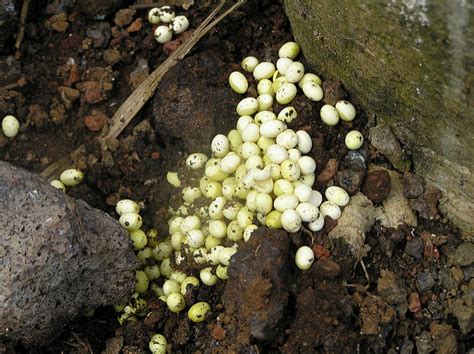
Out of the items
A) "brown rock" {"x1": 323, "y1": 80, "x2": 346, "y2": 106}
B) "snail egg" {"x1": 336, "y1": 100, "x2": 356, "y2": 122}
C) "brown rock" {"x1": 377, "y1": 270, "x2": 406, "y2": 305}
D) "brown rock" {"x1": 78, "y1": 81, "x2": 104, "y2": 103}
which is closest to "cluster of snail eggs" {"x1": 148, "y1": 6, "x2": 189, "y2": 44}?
"brown rock" {"x1": 78, "y1": 81, "x2": 104, "y2": 103}

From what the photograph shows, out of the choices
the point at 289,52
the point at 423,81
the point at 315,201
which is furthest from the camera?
the point at 289,52

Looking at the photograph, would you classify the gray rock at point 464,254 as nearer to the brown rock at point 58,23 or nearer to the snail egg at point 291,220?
the snail egg at point 291,220

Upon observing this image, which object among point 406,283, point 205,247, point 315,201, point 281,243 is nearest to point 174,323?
point 205,247

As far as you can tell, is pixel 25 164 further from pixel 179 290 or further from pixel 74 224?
pixel 179 290

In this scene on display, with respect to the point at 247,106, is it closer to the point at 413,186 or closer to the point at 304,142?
the point at 304,142

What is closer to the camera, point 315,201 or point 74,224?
point 74,224

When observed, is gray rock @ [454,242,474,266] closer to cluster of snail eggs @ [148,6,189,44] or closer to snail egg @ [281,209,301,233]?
snail egg @ [281,209,301,233]
